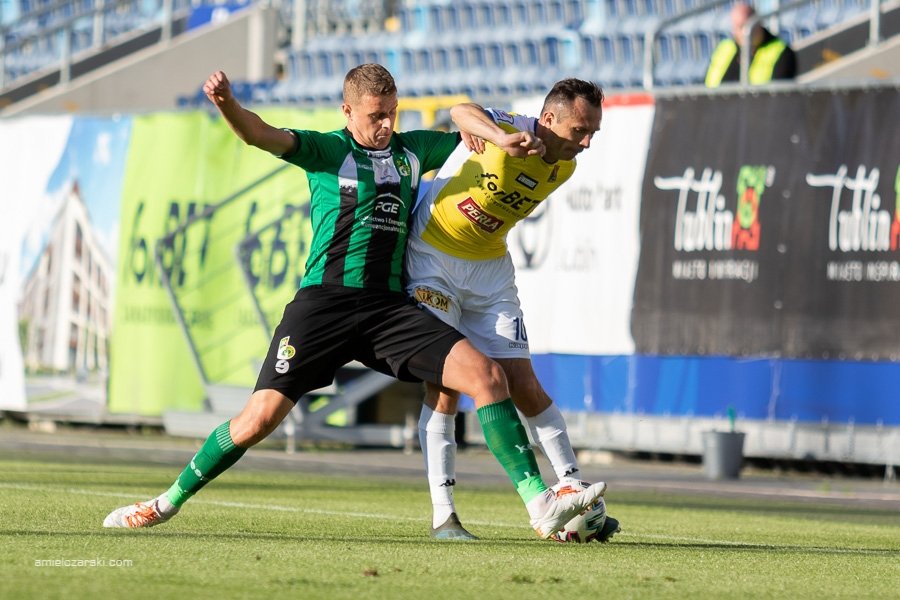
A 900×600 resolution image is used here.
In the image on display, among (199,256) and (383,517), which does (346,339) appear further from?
(199,256)

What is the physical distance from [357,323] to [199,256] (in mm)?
10284

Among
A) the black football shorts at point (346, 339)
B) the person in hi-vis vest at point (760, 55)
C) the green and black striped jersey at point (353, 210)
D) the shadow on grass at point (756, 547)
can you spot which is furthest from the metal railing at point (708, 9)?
the black football shorts at point (346, 339)

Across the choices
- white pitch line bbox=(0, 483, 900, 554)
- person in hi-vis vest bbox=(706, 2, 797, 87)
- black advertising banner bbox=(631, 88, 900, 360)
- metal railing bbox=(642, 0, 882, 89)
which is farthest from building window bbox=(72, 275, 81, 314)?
white pitch line bbox=(0, 483, 900, 554)

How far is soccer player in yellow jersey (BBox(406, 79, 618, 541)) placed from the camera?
23.7ft

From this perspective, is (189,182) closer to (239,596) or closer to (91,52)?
(91,52)

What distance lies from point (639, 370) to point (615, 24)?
292 inches

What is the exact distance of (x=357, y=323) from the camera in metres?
7.04

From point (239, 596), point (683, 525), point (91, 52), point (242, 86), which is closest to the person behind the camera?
point (239, 596)

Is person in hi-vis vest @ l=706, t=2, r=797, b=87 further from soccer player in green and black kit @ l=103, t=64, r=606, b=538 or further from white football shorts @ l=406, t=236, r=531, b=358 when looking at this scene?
soccer player in green and black kit @ l=103, t=64, r=606, b=538

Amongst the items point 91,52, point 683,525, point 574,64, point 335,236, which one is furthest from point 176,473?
point 91,52

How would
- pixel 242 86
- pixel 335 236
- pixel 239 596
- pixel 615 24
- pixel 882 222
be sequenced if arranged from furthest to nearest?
pixel 242 86
pixel 615 24
pixel 882 222
pixel 335 236
pixel 239 596

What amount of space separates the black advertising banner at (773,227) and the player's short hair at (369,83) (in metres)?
7.50

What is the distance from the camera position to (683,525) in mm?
8875

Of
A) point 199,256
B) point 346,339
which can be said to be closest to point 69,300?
point 199,256
